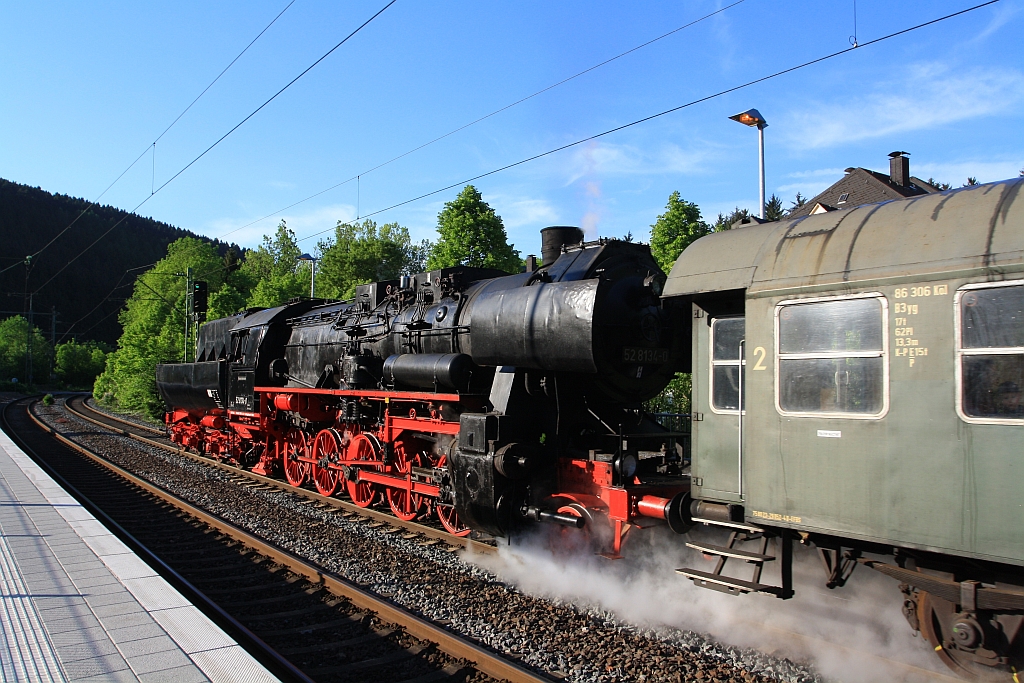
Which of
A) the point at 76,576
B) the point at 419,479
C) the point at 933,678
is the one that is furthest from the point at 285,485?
the point at 933,678

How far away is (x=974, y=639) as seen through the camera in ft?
13.4

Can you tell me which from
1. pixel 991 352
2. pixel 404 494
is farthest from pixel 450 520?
pixel 991 352

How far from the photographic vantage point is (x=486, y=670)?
5180mm

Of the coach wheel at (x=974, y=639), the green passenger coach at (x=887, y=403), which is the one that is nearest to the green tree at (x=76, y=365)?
the green passenger coach at (x=887, y=403)

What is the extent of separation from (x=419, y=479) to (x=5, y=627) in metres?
5.11

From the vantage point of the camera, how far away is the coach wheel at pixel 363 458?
10780 millimetres

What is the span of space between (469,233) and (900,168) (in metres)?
17.7

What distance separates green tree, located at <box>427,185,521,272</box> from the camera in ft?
99.6

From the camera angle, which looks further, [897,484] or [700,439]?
[700,439]

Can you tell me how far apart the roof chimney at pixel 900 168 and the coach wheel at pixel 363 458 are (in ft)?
82.5

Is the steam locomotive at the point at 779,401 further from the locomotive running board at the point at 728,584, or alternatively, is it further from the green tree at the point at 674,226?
the green tree at the point at 674,226

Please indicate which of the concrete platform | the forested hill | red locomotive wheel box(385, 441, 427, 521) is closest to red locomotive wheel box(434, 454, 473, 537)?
red locomotive wheel box(385, 441, 427, 521)

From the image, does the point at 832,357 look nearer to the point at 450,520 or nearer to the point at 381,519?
the point at 450,520

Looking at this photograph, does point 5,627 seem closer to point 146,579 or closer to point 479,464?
point 146,579
